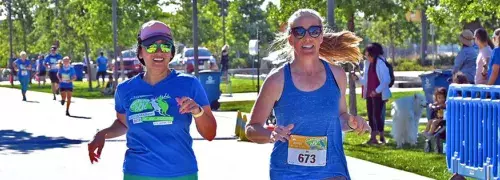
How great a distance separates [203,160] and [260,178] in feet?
7.29

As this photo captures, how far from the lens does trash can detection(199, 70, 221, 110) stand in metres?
25.2

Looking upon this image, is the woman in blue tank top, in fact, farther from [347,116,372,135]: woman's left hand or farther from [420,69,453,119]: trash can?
[420,69,453,119]: trash can

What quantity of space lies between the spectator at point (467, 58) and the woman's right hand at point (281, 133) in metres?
8.74

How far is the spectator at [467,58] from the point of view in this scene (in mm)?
14023

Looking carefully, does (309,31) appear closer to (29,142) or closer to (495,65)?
(495,65)

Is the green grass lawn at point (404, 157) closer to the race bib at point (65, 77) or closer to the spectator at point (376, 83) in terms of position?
the spectator at point (376, 83)

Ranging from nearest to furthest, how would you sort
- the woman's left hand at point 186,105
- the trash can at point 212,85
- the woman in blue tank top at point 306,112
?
the woman's left hand at point 186,105, the woman in blue tank top at point 306,112, the trash can at point 212,85

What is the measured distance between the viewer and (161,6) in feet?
130

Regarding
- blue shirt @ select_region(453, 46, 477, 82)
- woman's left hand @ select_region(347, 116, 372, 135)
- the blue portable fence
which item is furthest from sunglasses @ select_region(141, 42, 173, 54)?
blue shirt @ select_region(453, 46, 477, 82)

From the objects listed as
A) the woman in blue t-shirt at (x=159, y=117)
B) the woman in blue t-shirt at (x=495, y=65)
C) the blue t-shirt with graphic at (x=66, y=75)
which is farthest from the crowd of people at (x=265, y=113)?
the blue t-shirt with graphic at (x=66, y=75)

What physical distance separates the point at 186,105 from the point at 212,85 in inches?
773

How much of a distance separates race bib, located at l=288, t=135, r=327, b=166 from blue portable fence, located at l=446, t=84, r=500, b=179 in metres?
3.55

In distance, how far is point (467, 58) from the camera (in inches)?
560

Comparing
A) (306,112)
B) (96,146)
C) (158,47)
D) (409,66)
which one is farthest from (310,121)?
(409,66)
